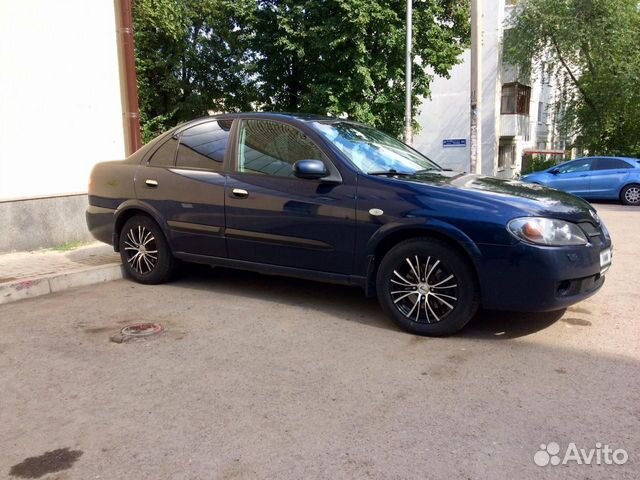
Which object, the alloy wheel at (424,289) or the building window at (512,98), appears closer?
the alloy wheel at (424,289)

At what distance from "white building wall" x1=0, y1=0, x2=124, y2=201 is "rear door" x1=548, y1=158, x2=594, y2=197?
12066mm

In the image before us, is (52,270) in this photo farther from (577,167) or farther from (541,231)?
(577,167)

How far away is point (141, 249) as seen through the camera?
5.86 m

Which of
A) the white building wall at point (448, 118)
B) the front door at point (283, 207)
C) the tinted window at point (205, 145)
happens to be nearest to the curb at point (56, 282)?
the tinted window at point (205, 145)

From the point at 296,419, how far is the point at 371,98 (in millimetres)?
14841

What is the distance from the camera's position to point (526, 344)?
413 centimetres

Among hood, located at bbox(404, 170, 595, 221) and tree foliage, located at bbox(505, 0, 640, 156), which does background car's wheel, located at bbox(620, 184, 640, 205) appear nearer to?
tree foliage, located at bbox(505, 0, 640, 156)

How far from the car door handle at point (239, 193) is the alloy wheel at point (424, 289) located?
157 cm

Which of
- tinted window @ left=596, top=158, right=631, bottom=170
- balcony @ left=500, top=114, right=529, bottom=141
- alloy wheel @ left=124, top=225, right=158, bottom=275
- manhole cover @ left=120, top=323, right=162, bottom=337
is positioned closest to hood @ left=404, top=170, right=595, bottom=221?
manhole cover @ left=120, top=323, right=162, bottom=337

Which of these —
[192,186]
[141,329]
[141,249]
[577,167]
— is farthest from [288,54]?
[141,329]

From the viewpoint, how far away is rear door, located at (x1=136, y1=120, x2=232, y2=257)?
5266 mm

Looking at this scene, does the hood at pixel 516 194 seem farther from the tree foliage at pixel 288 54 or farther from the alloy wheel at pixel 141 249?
the tree foliage at pixel 288 54

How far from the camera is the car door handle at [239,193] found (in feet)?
16.6

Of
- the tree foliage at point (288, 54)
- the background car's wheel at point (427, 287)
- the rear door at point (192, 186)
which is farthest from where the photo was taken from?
the tree foliage at point (288, 54)
